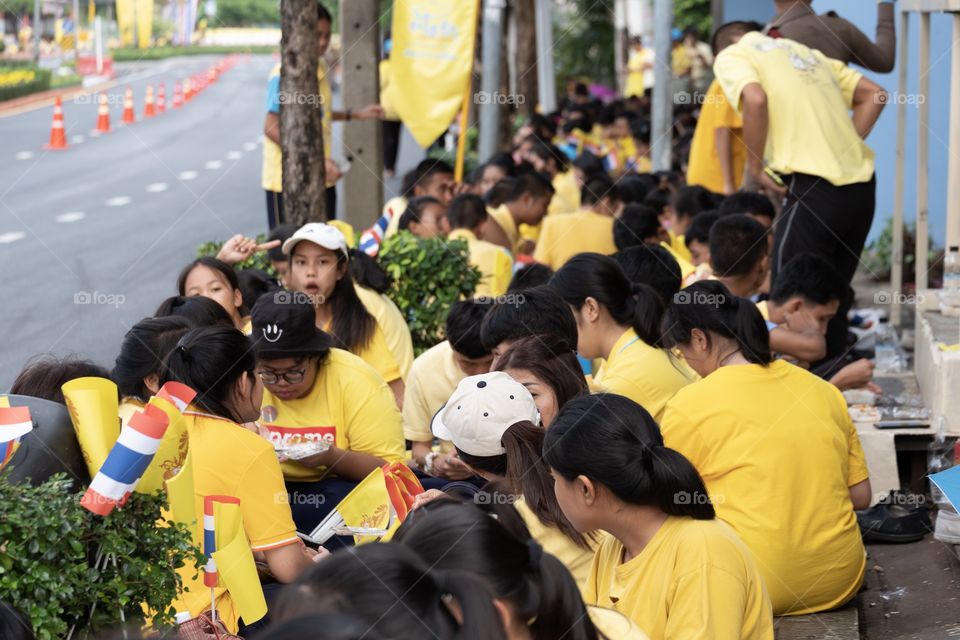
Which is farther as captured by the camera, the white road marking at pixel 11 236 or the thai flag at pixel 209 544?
the white road marking at pixel 11 236

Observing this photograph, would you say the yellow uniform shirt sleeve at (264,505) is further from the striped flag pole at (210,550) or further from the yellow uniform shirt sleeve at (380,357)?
the yellow uniform shirt sleeve at (380,357)

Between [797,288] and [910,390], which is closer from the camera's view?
[797,288]

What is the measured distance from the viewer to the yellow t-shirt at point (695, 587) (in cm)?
306

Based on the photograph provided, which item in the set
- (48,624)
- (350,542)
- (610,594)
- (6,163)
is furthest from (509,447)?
(6,163)

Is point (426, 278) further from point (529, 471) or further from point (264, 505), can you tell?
point (529, 471)

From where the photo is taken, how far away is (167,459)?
3045 mm

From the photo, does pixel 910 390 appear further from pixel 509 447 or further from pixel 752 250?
pixel 509 447

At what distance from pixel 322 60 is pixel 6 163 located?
38.2ft

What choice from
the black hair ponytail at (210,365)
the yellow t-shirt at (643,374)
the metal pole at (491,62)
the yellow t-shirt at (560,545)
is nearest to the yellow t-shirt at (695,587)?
the yellow t-shirt at (560,545)

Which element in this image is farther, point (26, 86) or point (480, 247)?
point (26, 86)

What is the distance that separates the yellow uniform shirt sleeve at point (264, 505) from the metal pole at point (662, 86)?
8103mm

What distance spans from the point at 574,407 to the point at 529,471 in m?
0.42

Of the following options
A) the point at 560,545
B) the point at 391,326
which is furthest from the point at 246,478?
the point at 391,326

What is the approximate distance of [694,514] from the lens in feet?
10.5
